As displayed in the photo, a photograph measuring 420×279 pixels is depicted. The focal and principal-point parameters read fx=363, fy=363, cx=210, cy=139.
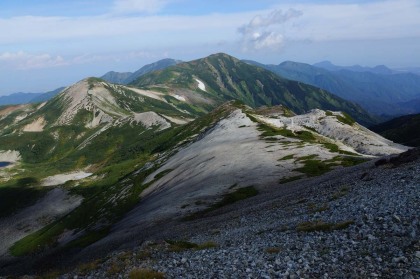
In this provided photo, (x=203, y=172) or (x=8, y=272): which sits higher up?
(x=203, y=172)

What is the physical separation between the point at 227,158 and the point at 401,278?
8770cm

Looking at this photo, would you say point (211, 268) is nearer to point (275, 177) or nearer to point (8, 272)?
point (275, 177)

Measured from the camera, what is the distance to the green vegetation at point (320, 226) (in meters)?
29.6

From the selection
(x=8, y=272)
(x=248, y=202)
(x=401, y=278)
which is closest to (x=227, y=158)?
(x=248, y=202)

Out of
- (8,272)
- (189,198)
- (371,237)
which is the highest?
(371,237)

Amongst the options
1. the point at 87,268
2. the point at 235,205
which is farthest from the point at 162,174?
the point at 87,268

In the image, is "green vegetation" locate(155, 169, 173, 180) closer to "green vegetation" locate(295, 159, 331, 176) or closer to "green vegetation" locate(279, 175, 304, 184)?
"green vegetation" locate(295, 159, 331, 176)

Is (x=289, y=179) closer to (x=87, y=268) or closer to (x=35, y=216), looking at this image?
(x=87, y=268)

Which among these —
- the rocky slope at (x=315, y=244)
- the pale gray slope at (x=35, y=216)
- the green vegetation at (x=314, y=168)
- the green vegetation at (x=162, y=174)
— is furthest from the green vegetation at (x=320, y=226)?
the pale gray slope at (x=35, y=216)

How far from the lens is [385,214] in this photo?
94.1 feet

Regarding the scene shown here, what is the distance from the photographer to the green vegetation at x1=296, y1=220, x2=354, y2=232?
2962 centimetres

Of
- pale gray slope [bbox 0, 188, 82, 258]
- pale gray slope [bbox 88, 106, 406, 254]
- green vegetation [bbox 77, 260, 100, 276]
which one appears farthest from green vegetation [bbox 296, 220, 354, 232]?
pale gray slope [bbox 0, 188, 82, 258]

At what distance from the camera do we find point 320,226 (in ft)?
103

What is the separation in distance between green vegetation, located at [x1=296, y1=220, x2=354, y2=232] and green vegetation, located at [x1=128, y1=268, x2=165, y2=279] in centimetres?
1351
